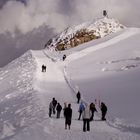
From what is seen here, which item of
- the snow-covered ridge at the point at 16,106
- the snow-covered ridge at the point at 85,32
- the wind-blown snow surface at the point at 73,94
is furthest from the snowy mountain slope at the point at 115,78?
the snow-covered ridge at the point at 85,32

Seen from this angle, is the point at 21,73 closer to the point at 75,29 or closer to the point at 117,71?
the point at 117,71

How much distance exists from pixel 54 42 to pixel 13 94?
102 metres

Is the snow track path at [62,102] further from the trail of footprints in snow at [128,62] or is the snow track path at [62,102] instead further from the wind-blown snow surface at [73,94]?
the trail of footprints in snow at [128,62]

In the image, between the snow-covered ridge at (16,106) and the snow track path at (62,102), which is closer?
the snow track path at (62,102)

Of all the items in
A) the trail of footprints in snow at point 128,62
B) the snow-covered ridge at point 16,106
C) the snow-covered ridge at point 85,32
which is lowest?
the snow-covered ridge at point 16,106

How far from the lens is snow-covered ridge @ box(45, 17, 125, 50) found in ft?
458

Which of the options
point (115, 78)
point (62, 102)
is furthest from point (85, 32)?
point (62, 102)

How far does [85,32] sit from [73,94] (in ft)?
322

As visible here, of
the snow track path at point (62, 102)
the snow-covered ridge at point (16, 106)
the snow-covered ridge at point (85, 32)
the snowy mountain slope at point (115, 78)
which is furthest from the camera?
the snow-covered ridge at point (85, 32)

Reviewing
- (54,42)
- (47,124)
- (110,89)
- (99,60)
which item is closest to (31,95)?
(110,89)

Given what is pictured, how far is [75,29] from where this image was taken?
14762 cm

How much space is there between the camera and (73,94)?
42.6m

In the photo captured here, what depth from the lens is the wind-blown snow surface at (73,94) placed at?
936 inches

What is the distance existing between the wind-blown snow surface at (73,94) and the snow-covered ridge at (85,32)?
53895mm
